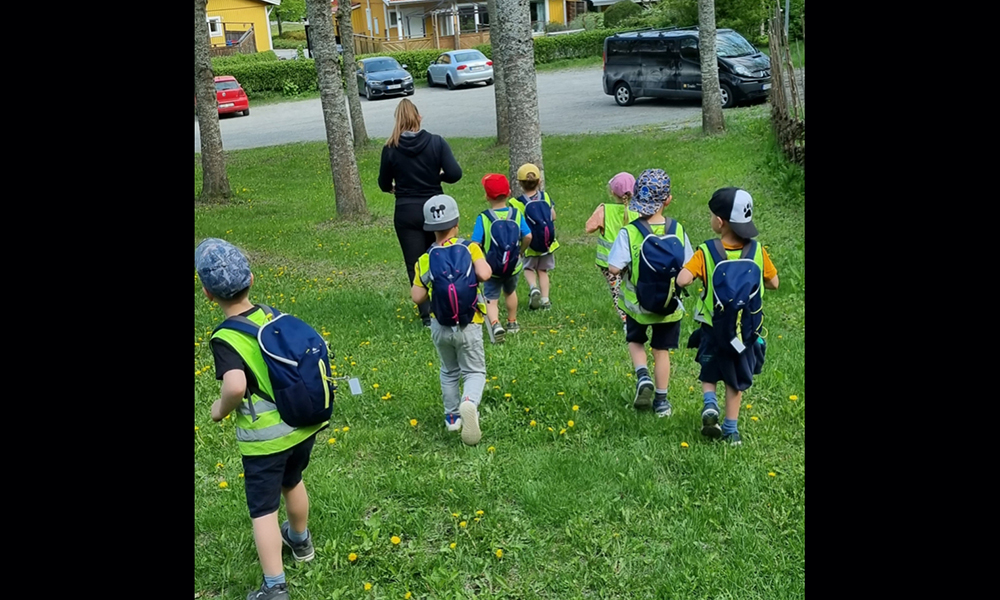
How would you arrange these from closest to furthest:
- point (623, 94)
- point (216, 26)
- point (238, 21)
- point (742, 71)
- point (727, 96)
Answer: point (742, 71) < point (727, 96) < point (623, 94) < point (238, 21) < point (216, 26)

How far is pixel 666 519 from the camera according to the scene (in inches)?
181

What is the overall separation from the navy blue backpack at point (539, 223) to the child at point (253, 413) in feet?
15.5

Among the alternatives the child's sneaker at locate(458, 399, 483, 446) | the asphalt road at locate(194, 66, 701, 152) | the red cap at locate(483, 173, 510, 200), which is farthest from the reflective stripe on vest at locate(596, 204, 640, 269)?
the asphalt road at locate(194, 66, 701, 152)

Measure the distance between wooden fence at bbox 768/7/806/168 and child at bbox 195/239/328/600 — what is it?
1060cm

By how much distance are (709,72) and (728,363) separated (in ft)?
46.0

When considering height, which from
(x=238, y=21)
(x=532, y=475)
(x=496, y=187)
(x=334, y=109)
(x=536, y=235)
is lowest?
(x=532, y=475)

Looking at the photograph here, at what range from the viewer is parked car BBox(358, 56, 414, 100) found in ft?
110

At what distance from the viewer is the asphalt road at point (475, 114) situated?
22578 millimetres

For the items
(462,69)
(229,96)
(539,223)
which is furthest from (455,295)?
(462,69)

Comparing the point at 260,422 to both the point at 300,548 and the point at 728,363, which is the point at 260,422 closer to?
the point at 300,548

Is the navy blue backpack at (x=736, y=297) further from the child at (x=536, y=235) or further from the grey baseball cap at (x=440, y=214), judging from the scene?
the child at (x=536, y=235)

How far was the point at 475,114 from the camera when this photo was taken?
27.2 meters

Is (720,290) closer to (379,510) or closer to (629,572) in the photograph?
(629,572)

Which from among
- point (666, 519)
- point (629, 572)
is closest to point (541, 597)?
point (629, 572)
